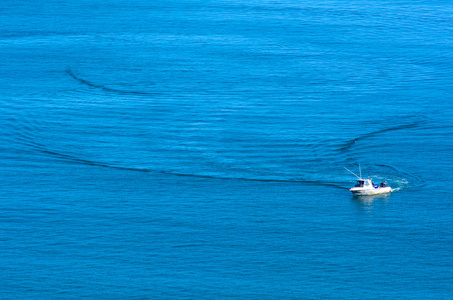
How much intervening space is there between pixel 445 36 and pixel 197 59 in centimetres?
3999

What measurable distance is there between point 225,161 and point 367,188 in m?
13.6

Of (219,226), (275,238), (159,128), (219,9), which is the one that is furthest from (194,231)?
(219,9)

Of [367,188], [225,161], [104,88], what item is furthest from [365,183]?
[104,88]

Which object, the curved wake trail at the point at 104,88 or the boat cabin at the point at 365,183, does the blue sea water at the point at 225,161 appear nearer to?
the curved wake trail at the point at 104,88

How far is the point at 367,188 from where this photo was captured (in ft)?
211

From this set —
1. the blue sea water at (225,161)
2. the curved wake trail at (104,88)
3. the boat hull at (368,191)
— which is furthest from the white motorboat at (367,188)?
the curved wake trail at (104,88)

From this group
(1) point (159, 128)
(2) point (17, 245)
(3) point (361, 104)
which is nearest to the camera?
(2) point (17, 245)

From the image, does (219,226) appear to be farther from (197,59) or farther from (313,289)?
(197,59)

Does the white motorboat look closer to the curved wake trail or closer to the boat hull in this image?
the boat hull

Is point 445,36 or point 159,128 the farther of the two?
point 445,36

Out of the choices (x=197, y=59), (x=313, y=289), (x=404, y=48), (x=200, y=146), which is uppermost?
(x=404, y=48)

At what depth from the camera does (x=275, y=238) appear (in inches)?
2307

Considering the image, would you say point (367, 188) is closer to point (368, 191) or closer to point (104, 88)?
point (368, 191)

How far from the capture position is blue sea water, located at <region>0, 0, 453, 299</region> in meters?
53.9
